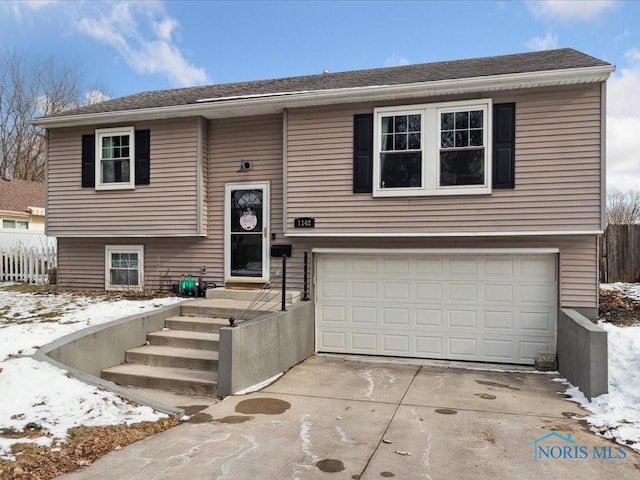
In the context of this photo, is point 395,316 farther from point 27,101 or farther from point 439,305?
point 27,101

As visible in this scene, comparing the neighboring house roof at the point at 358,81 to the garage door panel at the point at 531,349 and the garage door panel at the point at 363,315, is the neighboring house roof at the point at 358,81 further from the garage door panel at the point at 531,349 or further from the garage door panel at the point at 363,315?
the garage door panel at the point at 531,349

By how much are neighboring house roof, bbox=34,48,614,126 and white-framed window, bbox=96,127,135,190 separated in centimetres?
46

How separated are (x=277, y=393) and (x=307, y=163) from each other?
14.0 feet

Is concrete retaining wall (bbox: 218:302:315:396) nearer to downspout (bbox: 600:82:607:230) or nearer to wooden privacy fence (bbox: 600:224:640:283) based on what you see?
downspout (bbox: 600:82:607:230)

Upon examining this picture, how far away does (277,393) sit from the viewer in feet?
21.3

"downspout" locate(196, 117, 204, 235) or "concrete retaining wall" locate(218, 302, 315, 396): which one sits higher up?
"downspout" locate(196, 117, 204, 235)

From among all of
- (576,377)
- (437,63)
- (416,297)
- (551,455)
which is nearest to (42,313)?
(416,297)

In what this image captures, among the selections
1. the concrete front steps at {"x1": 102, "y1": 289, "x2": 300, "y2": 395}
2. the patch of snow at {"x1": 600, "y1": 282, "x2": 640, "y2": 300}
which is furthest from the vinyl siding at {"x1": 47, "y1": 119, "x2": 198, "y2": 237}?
the patch of snow at {"x1": 600, "y1": 282, "x2": 640, "y2": 300}

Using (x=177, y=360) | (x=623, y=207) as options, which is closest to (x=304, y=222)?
(x=177, y=360)

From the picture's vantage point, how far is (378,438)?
4875 mm

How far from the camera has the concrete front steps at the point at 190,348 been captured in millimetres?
6648

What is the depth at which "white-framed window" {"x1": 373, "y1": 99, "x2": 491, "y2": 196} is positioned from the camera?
8.11 metres

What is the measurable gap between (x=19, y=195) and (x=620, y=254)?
23451 millimetres

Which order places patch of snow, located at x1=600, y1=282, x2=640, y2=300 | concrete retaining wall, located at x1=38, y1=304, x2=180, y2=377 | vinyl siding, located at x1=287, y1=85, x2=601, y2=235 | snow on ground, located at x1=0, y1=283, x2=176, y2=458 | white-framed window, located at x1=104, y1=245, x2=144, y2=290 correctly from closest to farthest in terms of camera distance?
snow on ground, located at x1=0, y1=283, x2=176, y2=458 → concrete retaining wall, located at x1=38, y1=304, x2=180, y2=377 → vinyl siding, located at x1=287, y1=85, x2=601, y2=235 → patch of snow, located at x1=600, y1=282, x2=640, y2=300 → white-framed window, located at x1=104, y1=245, x2=144, y2=290
